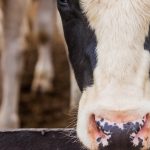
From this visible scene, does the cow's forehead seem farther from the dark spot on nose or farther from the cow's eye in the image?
the dark spot on nose

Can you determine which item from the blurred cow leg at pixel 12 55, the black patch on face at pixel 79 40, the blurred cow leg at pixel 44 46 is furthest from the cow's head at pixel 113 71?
the blurred cow leg at pixel 44 46

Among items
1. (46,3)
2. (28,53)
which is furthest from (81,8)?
(28,53)

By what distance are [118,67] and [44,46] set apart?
10.9ft

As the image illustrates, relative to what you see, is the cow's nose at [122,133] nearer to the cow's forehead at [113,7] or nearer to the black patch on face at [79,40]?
the black patch on face at [79,40]

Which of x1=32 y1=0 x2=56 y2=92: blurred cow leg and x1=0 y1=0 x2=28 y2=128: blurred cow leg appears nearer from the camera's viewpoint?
x1=0 y1=0 x2=28 y2=128: blurred cow leg

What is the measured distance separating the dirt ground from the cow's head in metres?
1.68

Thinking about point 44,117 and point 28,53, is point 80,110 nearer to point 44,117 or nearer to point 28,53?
point 44,117

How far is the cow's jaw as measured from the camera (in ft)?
9.54

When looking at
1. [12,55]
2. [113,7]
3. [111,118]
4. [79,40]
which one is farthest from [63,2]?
[12,55]

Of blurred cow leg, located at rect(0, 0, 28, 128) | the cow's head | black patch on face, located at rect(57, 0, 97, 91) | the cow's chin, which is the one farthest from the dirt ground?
the cow's chin

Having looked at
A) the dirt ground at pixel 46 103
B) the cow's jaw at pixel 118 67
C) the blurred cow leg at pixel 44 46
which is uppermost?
the cow's jaw at pixel 118 67

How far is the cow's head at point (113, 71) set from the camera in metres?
2.87

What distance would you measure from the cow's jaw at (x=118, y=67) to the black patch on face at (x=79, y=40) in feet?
0.20

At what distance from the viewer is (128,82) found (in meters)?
3.02
